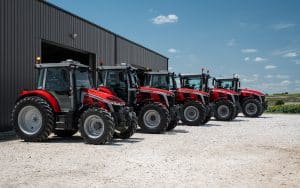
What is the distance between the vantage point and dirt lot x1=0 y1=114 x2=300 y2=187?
7191mm

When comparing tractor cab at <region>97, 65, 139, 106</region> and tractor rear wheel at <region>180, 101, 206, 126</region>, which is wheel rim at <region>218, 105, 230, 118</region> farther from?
tractor cab at <region>97, 65, 139, 106</region>

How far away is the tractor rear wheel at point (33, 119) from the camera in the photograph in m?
12.0

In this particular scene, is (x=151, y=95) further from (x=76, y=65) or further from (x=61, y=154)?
(x=61, y=154)

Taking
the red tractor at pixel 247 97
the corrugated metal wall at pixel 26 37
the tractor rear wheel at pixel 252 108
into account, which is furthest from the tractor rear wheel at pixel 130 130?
the tractor rear wheel at pixel 252 108

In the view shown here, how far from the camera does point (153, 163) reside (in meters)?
8.89

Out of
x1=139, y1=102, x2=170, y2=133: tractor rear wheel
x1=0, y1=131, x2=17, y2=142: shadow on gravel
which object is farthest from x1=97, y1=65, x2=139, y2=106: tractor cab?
x1=0, y1=131, x2=17, y2=142: shadow on gravel

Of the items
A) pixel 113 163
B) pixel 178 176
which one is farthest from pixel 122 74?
pixel 178 176

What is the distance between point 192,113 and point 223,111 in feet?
13.7

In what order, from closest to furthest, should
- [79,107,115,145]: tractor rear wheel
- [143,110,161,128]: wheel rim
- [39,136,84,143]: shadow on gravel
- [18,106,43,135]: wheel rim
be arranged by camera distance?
[79,107,115,145]: tractor rear wheel, [18,106,43,135]: wheel rim, [39,136,84,143]: shadow on gravel, [143,110,161,128]: wheel rim

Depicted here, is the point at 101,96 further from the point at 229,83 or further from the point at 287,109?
the point at 287,109

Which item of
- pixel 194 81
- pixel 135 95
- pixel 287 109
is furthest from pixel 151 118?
pixel 287 109

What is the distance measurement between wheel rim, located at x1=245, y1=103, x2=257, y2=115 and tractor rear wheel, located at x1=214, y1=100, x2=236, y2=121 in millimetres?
4569

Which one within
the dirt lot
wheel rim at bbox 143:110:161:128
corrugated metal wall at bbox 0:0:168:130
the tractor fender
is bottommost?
the dirt lot

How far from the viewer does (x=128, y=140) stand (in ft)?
42.5
